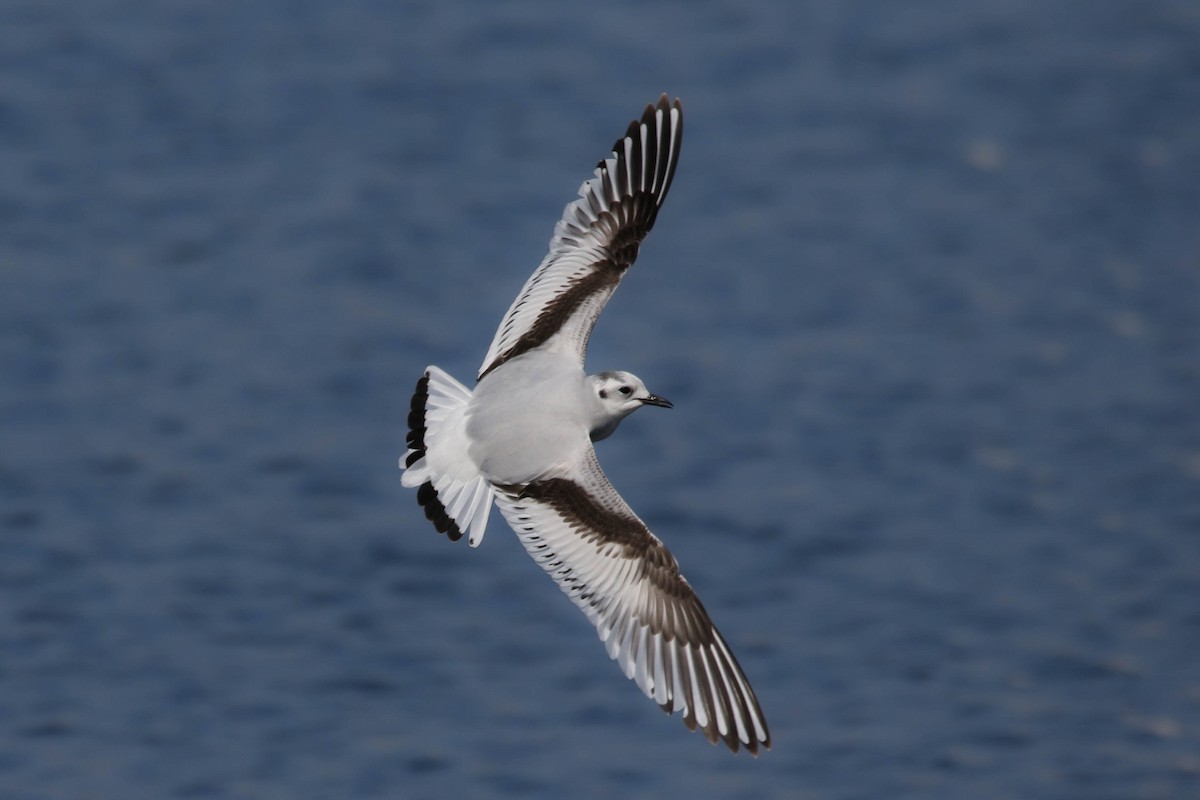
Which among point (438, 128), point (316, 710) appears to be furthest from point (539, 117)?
point (316, 710)

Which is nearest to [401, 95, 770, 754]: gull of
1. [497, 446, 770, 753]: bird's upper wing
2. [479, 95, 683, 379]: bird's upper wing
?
[497, 446, 770, 753]: bird's upper wing

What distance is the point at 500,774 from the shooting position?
15547 millimetres

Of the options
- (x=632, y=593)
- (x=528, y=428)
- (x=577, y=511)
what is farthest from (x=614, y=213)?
(x=632, y=593)

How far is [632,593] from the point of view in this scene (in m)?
11.0

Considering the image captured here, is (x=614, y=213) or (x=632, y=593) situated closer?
(x=632, y=593)

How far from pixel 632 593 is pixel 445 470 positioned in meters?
1.11

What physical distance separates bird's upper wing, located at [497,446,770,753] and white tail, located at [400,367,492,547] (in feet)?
0.58

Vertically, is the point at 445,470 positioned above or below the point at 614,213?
below

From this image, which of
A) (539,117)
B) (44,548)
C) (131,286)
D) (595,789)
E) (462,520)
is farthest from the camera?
(539,117)

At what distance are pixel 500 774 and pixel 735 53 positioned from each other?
916cm

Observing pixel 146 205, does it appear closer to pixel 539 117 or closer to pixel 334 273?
pixel 334 273

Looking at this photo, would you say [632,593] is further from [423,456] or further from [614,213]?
[614,213]

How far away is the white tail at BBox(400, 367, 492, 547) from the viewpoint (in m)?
10.9

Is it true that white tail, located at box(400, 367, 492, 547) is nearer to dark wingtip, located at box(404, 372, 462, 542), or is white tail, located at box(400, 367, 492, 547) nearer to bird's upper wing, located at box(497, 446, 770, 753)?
dark wingtip, located at box(404, 372, 462, 542)
